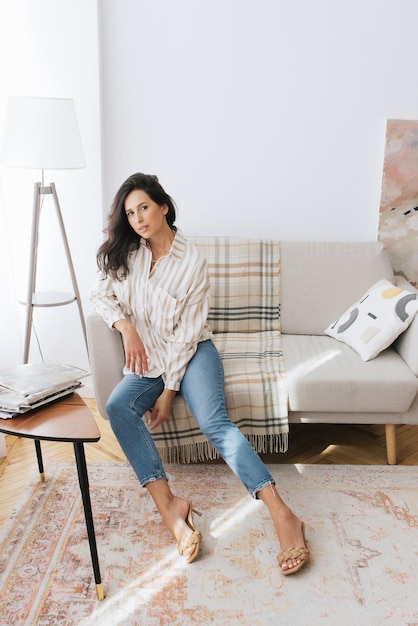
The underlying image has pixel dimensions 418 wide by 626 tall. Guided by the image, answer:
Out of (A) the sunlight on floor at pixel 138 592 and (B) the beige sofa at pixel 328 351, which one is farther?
(B) the beige sofa at pixel 328 351

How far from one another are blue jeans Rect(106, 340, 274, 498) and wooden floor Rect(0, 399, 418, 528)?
46 cm

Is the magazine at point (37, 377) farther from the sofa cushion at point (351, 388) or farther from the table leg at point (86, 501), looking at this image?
the sofa cushion at point (351, 388)

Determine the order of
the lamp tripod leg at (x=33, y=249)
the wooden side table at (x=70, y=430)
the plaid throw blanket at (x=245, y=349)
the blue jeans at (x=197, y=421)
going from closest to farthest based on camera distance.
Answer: the wooden side table at (x=70, y=430), the blue jeans at (x=197, y=421), the plaid throw blanket at (x=245, y=349), the lamp tripod leg at (x=33, y=249)

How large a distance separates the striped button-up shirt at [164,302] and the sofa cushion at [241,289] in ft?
1.59

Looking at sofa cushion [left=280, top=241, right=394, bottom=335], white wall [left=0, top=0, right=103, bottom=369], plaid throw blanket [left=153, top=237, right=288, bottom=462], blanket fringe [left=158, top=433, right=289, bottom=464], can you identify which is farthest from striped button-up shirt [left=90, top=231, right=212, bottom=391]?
white wall [left=0, top=0, right=103, bottom=369]

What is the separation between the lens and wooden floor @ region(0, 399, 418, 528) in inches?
90.0

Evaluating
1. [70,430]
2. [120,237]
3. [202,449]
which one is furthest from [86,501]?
[120,237]

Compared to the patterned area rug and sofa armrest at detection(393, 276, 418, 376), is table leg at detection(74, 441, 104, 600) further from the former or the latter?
sofa armrest at detection(393, 276, 418, 376)

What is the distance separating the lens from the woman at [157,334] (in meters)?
1.88

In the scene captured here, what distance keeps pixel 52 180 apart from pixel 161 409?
1.27 meters

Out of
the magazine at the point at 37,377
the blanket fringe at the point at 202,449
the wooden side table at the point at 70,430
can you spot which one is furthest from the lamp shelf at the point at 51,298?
the wooden side table at the point at 70,430

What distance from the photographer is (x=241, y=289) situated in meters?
2.65

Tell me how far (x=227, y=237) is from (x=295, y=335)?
20.6 inches

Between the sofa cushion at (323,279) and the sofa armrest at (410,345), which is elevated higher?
the sofa cushion at (323,279)
